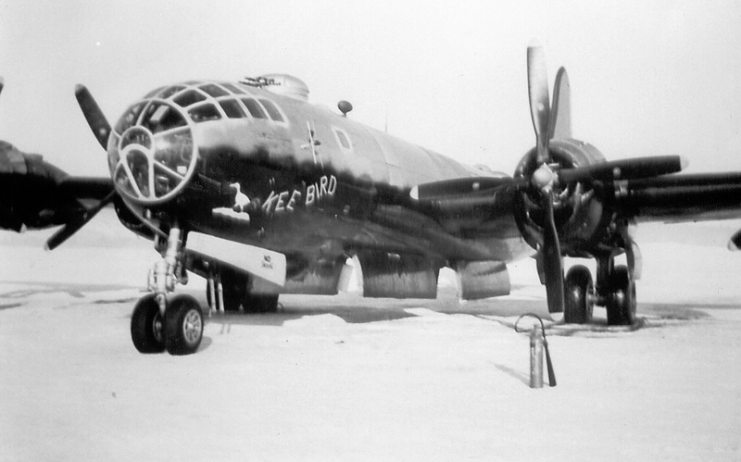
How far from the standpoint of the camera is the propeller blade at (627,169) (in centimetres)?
977

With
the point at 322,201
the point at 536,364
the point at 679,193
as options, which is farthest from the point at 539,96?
the point at 536,364

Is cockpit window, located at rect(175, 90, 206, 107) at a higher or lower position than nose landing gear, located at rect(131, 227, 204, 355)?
higher

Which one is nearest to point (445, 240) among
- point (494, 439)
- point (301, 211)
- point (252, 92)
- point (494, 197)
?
point (494, 197)

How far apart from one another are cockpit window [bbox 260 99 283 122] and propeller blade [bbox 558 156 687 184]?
4.41m

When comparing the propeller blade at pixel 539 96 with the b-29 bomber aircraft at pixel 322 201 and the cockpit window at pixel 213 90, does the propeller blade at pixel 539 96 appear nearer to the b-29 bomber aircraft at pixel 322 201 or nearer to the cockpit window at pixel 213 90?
the b-29 bomber aircraft at pixel 322 201

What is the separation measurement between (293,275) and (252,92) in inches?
117

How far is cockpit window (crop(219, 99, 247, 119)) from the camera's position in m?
9.01

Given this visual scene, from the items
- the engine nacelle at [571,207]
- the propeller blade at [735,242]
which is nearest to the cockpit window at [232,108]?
the engine nacelle at [571,207]

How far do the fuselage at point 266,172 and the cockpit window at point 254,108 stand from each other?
0.02m

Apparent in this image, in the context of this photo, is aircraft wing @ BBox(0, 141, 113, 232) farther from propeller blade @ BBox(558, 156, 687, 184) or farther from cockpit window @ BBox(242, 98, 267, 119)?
propeller blade @ BBox(558, 156, 687, 184)

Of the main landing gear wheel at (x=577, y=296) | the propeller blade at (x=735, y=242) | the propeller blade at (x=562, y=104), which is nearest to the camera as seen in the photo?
the main landing gear wheel at (x=577, y=296)

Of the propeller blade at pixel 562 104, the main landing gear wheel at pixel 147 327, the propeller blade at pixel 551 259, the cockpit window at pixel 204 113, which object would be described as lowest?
the main landing gear wheel at pixel 147 327

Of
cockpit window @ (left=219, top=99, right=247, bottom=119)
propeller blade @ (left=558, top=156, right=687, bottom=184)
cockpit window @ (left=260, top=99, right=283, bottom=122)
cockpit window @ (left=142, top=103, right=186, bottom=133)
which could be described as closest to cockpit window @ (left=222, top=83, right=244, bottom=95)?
cockpit window @ (left=219, top=99, right=247, bottom=119)

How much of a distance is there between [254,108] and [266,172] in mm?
892
